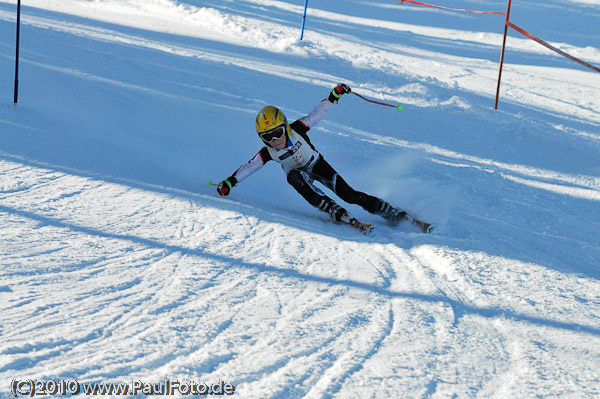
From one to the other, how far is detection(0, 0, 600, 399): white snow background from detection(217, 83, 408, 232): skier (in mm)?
185

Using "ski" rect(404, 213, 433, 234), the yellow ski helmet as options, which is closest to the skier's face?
the yellow ski helmet

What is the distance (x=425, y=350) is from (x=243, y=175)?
338 cm

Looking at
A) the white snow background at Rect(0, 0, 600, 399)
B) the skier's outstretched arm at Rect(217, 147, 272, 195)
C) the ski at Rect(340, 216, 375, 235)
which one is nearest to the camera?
the white snow background at Rect(0, 0, 600, 399)

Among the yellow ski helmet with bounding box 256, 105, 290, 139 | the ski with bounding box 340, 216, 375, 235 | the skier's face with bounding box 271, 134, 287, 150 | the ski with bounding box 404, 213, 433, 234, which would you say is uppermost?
the yellow ski helmet with bounding box 256, 105, 290, 139

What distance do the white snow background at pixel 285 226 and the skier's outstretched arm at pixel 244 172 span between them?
140 millimetres

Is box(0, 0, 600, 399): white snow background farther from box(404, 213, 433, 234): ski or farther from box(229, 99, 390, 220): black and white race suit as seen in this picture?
box(229, 99, 390, 220): black and white race suit

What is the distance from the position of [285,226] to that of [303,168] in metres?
0.95

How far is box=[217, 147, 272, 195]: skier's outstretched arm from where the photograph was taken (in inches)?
246

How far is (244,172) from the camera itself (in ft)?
20.8

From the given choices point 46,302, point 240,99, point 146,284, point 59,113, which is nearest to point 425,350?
point 146,284

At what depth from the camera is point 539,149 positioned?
924cm

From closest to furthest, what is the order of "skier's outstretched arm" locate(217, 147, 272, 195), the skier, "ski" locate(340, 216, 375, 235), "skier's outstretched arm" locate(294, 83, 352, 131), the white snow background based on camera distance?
the white snow background, "ski" locate(340, 216, 375, 235), the skier, "skier's outstretched arm" locate(217, 147, 272, 195), "skier's outstretched arm" locate(294, 83, 352, 131)

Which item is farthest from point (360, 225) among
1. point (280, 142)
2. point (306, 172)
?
point (280, 142)

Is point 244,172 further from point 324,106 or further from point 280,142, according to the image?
point 324,106
